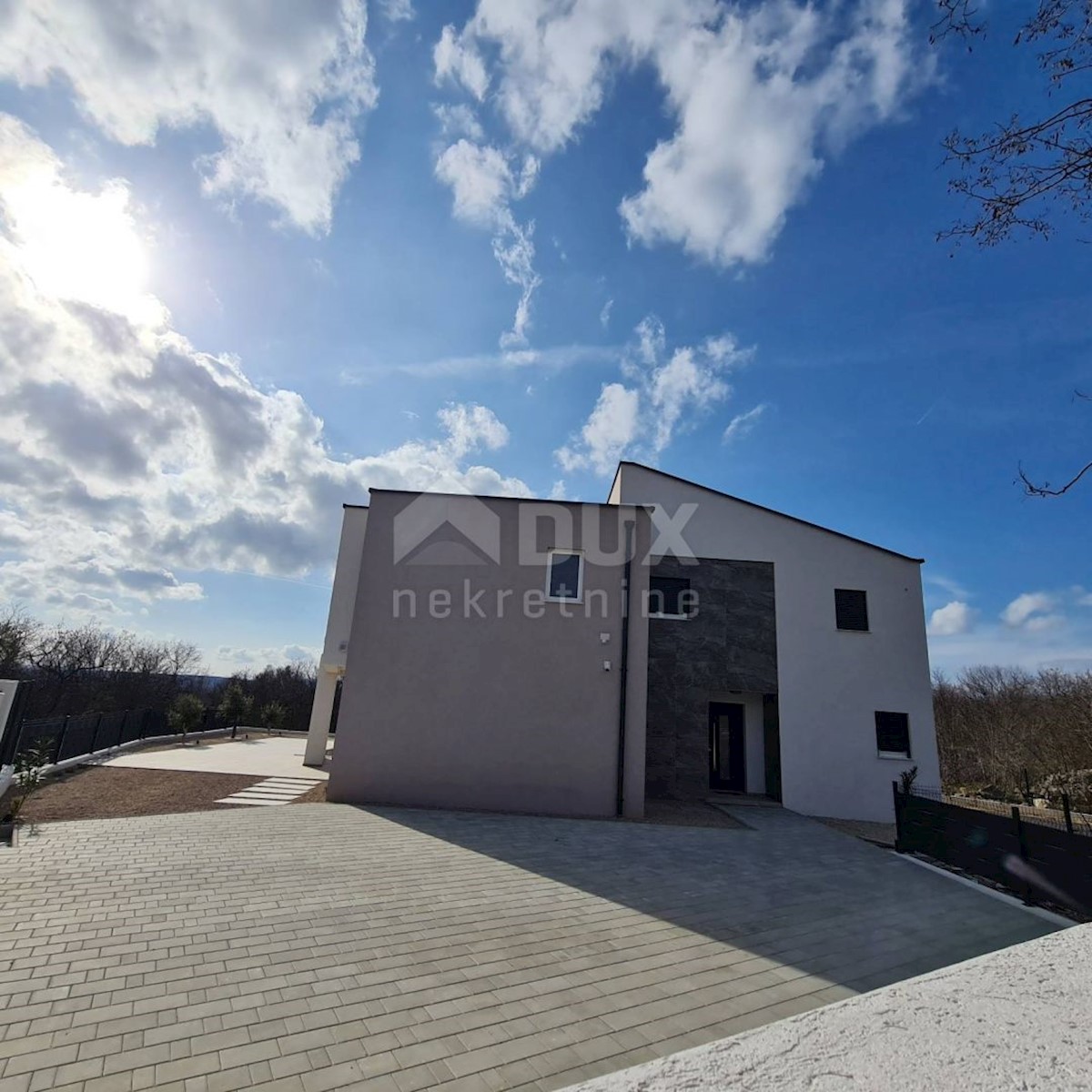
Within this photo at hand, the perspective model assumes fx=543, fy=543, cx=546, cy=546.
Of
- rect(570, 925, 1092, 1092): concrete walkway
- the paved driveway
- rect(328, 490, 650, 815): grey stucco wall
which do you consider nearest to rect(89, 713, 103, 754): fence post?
the paved driveway

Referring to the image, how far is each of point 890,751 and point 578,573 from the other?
8.77 m

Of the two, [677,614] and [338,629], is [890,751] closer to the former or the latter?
[677,614]

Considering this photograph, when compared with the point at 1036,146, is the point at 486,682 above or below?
below

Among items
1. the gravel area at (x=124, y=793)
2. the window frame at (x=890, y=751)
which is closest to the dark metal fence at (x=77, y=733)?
the gravel area at (x=124, y=793)

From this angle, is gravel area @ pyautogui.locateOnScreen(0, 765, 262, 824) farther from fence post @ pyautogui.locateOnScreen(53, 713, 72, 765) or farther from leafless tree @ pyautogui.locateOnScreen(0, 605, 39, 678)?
leafless tree @ pyautogui.locateOnScreen(0, 605, 39, 678)

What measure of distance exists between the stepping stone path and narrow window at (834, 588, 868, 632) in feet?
40.2

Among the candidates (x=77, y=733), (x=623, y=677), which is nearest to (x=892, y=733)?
(x=623, y=677)

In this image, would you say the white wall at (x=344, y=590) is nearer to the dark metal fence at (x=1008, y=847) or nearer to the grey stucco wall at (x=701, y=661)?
the grey stucco wall at (x=701, y=661)

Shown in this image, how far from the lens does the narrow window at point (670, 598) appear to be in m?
13.1

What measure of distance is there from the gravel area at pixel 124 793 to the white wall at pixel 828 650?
34.2ft

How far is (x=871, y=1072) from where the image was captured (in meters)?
1.20

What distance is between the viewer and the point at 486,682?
9.45 m

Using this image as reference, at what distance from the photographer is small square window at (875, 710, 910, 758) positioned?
12.4 meters

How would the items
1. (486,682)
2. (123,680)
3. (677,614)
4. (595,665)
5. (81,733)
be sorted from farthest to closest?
1. (123,680)
2. (677,614)
3. (81,733)
4. (595,665)
5. (486,682)
